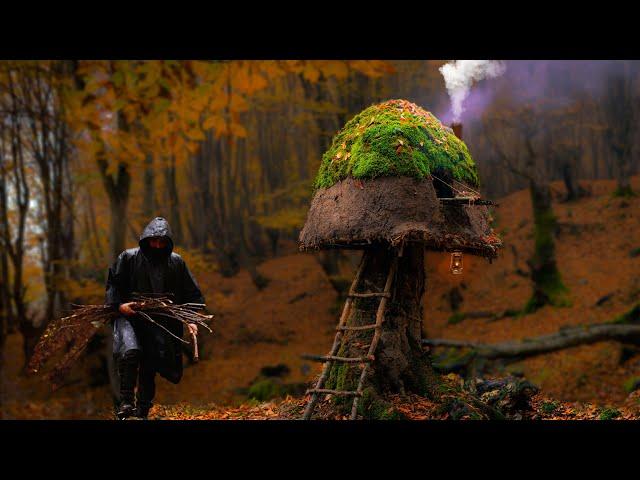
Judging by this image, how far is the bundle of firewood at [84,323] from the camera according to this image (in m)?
5.15

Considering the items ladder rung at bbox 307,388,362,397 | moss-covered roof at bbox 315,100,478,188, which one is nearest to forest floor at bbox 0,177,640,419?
ladder rung at bbox 307,388,362,397

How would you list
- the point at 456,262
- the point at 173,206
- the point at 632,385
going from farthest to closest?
1. the point at 173,206
2. the point at 632,385
3. the point at 456,262

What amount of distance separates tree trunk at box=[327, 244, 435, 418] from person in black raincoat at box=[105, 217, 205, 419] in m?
1.59

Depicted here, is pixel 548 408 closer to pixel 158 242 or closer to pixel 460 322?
pixel 158 242

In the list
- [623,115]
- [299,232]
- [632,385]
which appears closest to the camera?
[632,385]

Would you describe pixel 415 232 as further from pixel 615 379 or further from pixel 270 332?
pixel 270 332

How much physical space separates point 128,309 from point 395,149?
2.93 m

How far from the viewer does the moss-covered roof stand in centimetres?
555

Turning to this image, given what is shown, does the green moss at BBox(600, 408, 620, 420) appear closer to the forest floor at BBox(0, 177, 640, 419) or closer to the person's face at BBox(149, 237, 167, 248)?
the forest floor at BBox(0, 177, 640, 419)

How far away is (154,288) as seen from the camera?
5.51 meters

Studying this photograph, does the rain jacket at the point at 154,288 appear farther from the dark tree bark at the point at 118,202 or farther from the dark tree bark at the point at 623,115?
the dark tree bark at the point at 623,115

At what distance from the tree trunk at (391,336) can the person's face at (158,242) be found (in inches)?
79.4

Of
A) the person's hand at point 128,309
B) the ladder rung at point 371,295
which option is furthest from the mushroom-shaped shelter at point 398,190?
the person's hand at point 128,309

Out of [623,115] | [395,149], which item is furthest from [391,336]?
[623,115]
